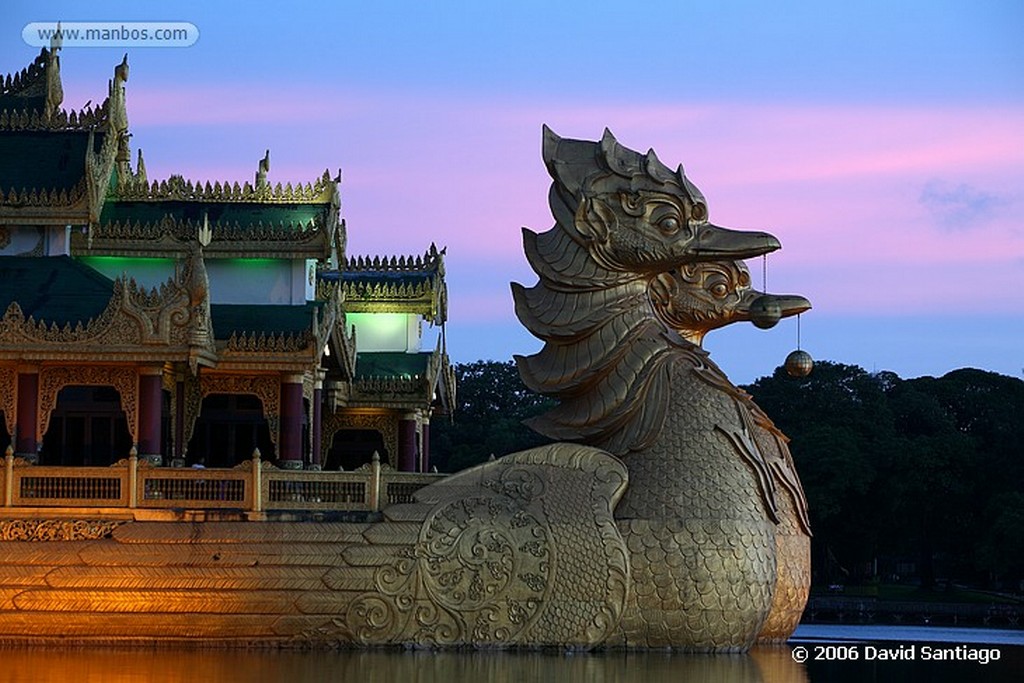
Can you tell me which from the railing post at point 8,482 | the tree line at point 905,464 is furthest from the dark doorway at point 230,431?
the tree line at point 905,464

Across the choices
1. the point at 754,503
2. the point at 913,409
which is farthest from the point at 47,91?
the point at 913,409

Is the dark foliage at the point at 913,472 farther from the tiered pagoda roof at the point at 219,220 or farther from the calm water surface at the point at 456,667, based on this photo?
the calm water surface at the point at 456,667

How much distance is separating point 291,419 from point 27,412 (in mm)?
3983

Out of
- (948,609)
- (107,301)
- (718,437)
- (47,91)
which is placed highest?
(47,91)

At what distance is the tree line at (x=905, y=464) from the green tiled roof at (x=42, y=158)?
26009mm

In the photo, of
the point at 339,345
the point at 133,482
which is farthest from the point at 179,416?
the point at 133,482

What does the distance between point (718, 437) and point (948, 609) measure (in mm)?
24644

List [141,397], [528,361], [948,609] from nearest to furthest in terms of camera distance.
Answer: [528,361] < [141,397] < [948,609]

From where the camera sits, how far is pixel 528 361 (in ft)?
76.9

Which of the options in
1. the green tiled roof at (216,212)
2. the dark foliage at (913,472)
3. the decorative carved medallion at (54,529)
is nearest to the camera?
the decorative carved medallion at (54,529)

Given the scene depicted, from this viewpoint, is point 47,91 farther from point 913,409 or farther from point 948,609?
point 913,409

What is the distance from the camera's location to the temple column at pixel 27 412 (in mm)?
24750

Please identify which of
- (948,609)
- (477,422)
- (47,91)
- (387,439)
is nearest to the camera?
(47,91)

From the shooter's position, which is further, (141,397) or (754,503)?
(141,397)
